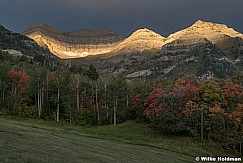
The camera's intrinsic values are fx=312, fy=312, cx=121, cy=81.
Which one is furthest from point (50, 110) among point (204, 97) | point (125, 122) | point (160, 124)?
point (204, 97)

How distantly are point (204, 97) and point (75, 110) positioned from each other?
35.0 meters

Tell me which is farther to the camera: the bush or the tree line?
the bush

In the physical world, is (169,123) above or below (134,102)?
below

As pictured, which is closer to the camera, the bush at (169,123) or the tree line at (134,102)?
the tree line at (134,102)

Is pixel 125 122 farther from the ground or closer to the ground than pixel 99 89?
closer to the ground

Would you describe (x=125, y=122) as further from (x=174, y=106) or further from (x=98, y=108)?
(x=174, y=106)

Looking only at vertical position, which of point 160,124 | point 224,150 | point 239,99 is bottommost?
point 224,150

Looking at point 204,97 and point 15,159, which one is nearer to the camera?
point 15,159

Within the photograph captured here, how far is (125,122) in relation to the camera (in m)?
83.8

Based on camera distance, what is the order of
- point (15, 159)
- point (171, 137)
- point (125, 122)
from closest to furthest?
point (15, 159)
point (171, 137)
point (125, 122)

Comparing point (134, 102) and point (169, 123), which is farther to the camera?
point (134, 102)

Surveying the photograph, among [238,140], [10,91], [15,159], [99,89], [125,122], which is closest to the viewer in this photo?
[15,159]

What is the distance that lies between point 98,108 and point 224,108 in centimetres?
3504

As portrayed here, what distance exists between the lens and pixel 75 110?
8556cm
